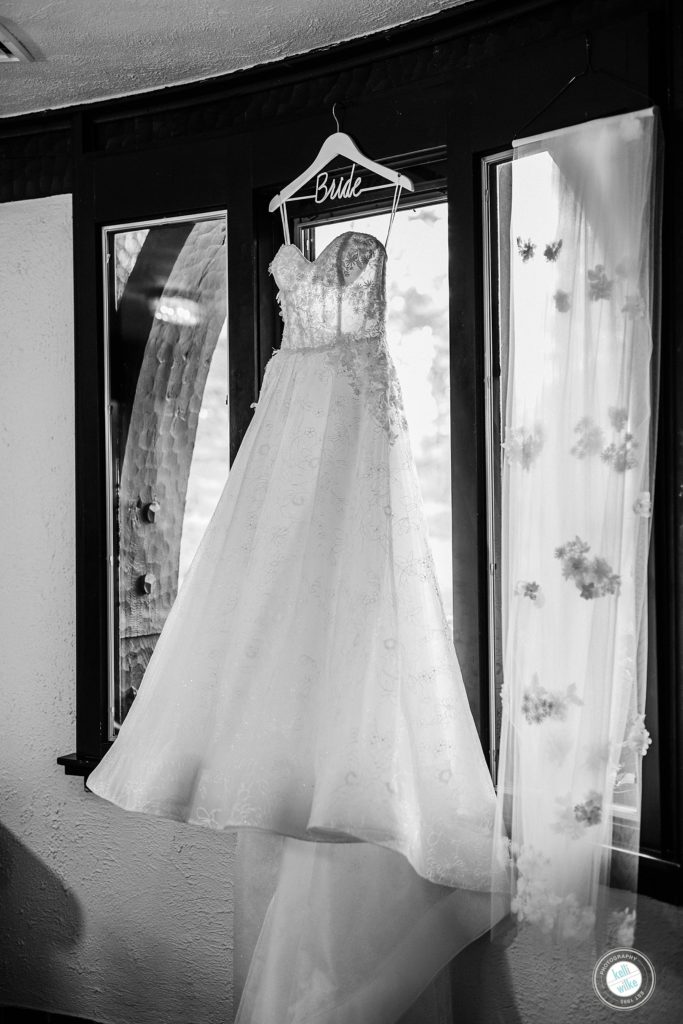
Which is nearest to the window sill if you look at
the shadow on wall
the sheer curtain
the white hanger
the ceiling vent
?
the shadow on wall

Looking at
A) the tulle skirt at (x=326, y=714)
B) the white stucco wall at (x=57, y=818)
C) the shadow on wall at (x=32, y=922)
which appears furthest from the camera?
the shadow on wall at (x=32, y=922)

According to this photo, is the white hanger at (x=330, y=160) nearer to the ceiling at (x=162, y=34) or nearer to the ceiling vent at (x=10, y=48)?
the ceiling at (x=162, y=34)

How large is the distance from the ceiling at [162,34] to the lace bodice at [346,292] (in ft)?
1.58

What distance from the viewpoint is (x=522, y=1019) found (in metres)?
1.68

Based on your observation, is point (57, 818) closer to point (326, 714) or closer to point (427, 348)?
point (326, 714)

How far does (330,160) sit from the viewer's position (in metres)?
1.84

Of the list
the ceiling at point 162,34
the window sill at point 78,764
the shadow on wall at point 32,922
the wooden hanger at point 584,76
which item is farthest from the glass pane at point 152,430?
the wooden hanger at point 584,76

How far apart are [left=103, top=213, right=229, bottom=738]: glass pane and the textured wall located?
155mm

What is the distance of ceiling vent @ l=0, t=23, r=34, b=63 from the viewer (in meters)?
1.85

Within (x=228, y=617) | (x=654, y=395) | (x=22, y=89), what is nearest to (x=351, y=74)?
(x=22, y=89)

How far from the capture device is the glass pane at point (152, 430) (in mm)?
2168

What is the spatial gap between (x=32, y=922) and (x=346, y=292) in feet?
5.89

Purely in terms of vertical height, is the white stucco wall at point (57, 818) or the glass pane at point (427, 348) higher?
the glass pane at point (427, 348)

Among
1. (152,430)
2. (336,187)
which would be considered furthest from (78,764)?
(336,187)
